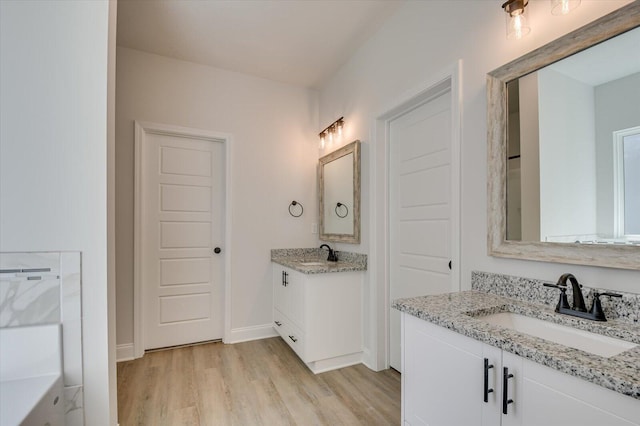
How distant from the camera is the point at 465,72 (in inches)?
70.0

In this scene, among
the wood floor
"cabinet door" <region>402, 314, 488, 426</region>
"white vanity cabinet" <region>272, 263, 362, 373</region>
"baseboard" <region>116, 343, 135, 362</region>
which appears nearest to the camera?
"cabinet door" <region>402, 314, 488, 426</region>

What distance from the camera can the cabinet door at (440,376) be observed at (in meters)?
1.07

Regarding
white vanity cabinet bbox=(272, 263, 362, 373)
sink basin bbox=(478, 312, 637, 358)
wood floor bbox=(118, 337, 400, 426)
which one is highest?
sink basin bbox=(478, 312, 637, 358)

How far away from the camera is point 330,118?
3.40 metres

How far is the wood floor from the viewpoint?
1.93 m

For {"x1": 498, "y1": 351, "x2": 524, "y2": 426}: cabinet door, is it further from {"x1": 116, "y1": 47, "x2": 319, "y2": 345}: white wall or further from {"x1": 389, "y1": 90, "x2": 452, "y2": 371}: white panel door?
{"x1": 116, "y1": 47, "x2": 319, "y2": 345}: white wall

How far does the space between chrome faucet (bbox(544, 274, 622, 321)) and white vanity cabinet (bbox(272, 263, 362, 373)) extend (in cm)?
162

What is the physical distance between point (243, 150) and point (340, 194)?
1.17 metres

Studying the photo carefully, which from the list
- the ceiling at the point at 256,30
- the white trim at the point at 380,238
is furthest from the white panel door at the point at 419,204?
the ceiling at the point at 256,30

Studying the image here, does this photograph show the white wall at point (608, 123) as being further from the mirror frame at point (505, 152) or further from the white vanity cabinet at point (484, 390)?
the white vanity cabinet at point (484, 390)

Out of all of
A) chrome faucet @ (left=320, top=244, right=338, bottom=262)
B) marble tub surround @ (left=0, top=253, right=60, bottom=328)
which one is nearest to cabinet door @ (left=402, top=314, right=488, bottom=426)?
marble tub surround @ (left=0, top=253, right=60, bottom=328)

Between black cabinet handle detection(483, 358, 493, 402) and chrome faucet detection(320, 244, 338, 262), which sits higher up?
chrome faucet detection(320, 244, 338, 262)

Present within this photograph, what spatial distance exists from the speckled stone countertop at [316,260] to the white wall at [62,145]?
1.46 m

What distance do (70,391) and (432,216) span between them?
2213 mm
